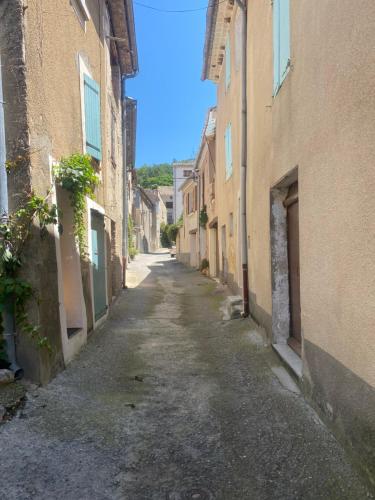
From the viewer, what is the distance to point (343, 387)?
2809 mm

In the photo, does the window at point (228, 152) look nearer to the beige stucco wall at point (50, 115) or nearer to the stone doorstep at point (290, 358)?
the beige stucco wall at point (50, 115)

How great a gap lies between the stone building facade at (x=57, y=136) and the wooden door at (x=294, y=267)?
2895mm

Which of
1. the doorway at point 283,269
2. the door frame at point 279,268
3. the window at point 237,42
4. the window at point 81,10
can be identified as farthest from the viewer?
the window at point 237,42

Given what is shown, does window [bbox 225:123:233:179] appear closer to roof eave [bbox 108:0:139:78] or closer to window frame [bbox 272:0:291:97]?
roof eave [bbox 108:0:139:78]

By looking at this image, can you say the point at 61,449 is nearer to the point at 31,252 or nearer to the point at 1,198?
the point at 31,252

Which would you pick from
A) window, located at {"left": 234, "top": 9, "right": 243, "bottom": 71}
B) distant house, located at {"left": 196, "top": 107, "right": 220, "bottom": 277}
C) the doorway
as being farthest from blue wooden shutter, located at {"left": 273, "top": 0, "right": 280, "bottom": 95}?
distant house, located at {"left": 196, "top": 107, "right": 220, "bottom": 277}

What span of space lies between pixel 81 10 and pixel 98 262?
13.5ft

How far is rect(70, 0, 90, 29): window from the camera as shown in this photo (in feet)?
19.3

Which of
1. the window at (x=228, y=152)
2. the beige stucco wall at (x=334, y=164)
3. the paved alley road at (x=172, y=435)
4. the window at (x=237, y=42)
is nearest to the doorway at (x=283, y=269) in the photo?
the paved alley road at (x=172, y=435)

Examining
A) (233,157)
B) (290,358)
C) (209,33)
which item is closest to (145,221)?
(209,33)

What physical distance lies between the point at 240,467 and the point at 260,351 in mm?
2760

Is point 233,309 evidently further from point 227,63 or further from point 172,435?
point 227,63

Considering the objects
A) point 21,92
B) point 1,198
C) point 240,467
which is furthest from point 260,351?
point 21,92

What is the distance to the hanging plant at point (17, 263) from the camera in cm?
377
